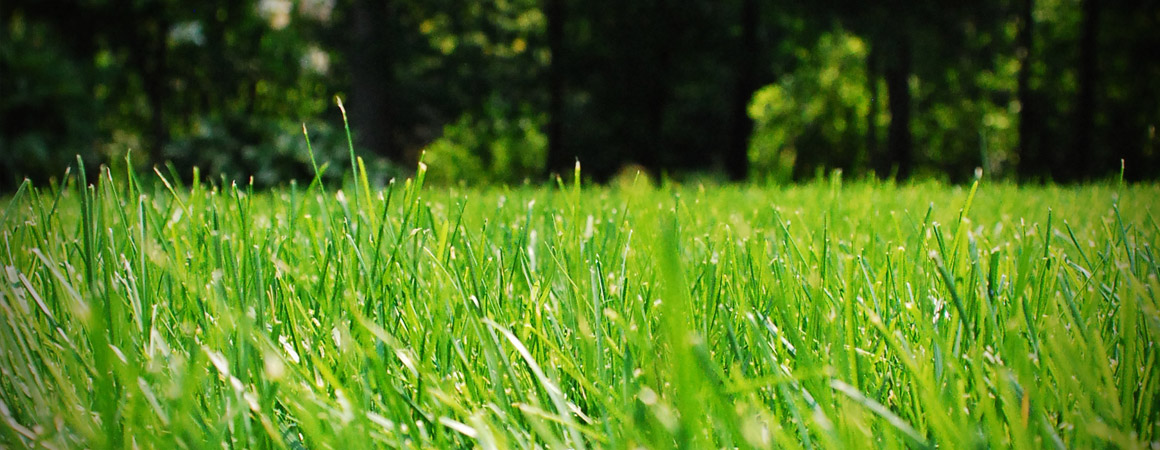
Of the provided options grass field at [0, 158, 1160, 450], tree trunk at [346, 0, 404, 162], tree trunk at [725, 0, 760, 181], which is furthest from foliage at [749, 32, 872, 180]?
grass field at [0, 158, 1160, 450]

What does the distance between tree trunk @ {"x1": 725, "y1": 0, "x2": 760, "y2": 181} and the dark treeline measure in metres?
0.05

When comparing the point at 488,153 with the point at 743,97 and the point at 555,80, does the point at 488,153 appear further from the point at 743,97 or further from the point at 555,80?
the point at 743,97

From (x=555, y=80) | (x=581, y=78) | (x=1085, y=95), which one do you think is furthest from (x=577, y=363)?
(x=581, y=78)

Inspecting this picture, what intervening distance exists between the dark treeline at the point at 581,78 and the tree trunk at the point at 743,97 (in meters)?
0.05

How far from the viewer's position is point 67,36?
1448 centimetres

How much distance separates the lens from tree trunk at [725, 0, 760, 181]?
47.1 feet

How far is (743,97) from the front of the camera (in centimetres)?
1452

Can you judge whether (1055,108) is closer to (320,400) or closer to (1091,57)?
(1091,57)

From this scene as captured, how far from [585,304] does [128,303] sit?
69cm

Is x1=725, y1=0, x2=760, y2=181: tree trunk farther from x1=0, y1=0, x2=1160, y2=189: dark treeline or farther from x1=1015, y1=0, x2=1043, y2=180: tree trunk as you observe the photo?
x1=1015, y1=0, x2=1043, y2=180: tree trunk

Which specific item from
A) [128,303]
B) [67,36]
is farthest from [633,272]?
[67,36]

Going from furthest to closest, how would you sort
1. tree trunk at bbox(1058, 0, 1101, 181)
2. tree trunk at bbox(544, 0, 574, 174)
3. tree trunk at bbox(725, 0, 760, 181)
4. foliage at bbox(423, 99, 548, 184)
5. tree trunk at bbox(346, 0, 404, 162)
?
foliage at bbox(423, 99, 548, 184), tree trunk at bbox(544, 0, 574, 174), tree trunk at bbox(725, 0, 760, 181), tree trunk at bbox(346, 0, 404, 162), tree trunk at bbox(1058, 0, 1101, 181)

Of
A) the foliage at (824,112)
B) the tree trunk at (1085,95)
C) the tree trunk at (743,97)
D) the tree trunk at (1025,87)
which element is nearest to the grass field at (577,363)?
the tree trunk at (1085,95)

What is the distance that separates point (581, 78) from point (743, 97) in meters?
4.55
